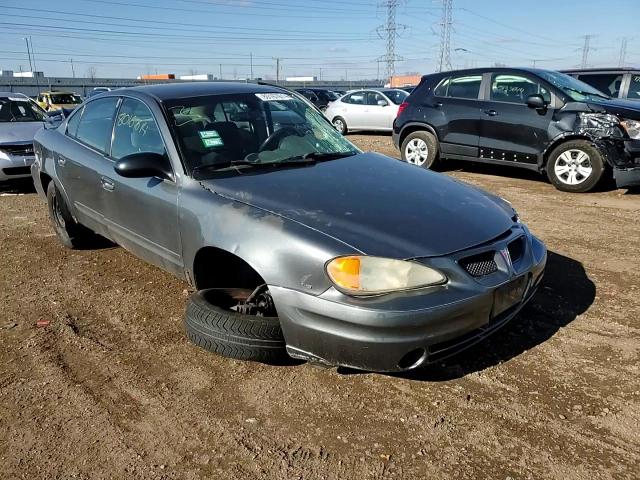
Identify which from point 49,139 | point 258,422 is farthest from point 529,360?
point 49,139

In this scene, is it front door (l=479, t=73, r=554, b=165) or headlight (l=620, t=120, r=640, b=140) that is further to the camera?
front door (l=479, t=73, r=554, b=165)

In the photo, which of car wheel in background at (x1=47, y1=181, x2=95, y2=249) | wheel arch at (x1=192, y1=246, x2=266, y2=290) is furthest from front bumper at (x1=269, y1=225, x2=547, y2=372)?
car wheel in background at (x1=47, y1=181, x2=95, y2=249)

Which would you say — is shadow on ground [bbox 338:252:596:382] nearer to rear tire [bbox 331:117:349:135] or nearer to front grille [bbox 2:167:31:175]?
front grille [bbox 2:167:31:175]

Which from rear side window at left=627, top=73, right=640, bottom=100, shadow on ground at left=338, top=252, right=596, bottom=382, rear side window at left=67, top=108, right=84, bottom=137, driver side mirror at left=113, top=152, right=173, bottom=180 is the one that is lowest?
shadow on ground at left=338, top=252, right=596, bottom=382

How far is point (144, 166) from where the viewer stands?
322 centimetres

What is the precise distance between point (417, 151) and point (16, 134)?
6.62 metres

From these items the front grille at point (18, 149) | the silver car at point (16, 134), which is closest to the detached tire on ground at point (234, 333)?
the silver car at point (16, 134)

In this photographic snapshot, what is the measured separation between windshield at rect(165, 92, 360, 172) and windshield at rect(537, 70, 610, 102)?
16.3 feet

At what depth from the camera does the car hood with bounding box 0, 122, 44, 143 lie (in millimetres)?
8242

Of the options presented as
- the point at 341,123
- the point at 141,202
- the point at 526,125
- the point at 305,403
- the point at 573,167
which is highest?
the point at 526,125

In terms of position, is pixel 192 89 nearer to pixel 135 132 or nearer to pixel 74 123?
pixel 135 132

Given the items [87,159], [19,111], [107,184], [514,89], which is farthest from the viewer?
[19,111]

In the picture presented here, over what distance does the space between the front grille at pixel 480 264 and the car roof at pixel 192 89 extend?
2288mm

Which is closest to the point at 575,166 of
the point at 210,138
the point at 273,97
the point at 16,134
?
the point at 273,97
